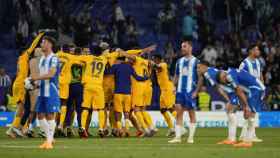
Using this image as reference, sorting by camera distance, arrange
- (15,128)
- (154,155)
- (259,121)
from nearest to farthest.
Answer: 1. (154,155)
2. (15,128)
3. (259,121)

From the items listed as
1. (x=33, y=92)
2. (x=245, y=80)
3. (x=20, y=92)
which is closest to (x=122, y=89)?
(x=33, y=92)

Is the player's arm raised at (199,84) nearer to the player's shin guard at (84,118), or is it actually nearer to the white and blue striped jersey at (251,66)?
the white and blue striped jersey at (251,66)

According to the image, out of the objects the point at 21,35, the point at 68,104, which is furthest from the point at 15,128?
the point at 21,35

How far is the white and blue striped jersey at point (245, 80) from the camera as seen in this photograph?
2165 cm

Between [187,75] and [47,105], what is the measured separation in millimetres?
4308

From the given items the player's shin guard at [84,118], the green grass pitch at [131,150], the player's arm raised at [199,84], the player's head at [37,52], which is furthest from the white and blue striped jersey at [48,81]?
the player's shin guard at [84,118]

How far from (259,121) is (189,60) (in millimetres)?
14852

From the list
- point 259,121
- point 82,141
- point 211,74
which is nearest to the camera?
point 211,74

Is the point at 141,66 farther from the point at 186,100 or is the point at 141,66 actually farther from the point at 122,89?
the point at 186,100

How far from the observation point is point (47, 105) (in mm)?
20375

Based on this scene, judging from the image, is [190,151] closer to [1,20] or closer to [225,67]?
[225,67]

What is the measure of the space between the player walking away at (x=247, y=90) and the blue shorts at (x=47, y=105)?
3894 mm

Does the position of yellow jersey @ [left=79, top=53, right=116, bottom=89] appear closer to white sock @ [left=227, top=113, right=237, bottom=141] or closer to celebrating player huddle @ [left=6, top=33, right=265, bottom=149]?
celebrating player huddle @ [left=6, top=33, right=265, bottom=149]

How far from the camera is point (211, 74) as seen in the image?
22.0 metres
